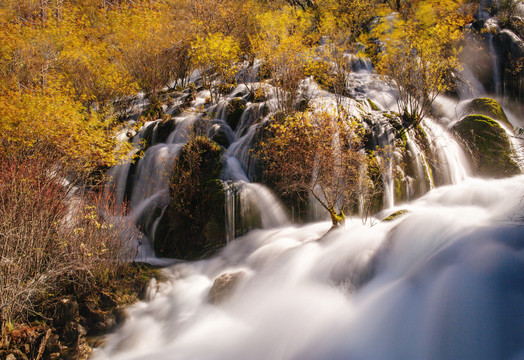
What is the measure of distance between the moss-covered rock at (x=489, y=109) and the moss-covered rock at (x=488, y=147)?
89.2 inches

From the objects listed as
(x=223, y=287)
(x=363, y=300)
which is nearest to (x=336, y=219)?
(x=363, y=300)

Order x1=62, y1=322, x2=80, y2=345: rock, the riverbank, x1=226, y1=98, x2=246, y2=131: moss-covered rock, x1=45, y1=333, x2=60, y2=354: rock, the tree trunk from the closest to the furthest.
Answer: the riverbank, x1=45, y1=333, x2=60, y2=354: rock, x1=62, y1=322, x2=80, y2=345: rock, the tree trunk, x1=226, y1=98, x2=246, y2=131: moss-covered rock

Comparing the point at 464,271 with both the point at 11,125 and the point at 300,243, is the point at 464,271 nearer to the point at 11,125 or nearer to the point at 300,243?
Result: the point at 300,243

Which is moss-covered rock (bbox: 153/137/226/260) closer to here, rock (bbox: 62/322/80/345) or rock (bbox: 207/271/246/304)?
rock (bbox: 207/271/246/304)

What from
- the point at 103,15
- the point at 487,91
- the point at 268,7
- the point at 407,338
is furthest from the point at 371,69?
the point at 103,15

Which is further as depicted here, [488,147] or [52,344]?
[488,147]

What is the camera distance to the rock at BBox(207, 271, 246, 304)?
24.1 feet

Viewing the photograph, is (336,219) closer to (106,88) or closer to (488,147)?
(488,147)

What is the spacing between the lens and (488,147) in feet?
39.1

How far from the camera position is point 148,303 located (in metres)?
7.66

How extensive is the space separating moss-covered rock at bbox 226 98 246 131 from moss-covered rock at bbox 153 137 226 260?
4.62 m

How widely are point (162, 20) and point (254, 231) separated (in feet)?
82.1

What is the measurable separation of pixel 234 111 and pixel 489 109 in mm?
12904

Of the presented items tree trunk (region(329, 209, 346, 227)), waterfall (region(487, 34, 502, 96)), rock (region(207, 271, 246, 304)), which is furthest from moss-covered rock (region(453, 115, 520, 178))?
rock (region(207, 271, 246, 304))
